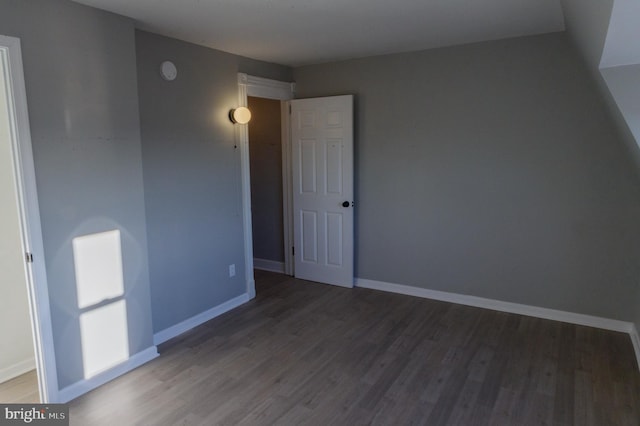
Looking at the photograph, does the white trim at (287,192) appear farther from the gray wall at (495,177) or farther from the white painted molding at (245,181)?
the white painted molding at (245,181)

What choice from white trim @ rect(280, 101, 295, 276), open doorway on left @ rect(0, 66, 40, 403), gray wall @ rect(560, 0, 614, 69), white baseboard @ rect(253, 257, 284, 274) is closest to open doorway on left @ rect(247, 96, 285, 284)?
white baseboard @ rect(253, 257, 284, 274)

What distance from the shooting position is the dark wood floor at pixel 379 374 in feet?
7.97

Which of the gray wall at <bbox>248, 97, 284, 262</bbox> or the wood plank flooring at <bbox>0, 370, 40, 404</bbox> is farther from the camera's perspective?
the gray wall at <bbox>248, 97, 284, 262</bbox>

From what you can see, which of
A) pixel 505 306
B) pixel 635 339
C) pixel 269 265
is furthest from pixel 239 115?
pixel 635 339

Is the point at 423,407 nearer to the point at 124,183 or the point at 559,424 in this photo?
the point at 559,424

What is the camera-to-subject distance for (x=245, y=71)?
4035 millimetres

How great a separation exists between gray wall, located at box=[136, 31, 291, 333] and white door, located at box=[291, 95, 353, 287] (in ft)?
2.86

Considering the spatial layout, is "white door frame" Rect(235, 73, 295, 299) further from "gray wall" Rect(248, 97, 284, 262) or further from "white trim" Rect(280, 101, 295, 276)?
"gray wall" Rect(248, 97, 284, 262)

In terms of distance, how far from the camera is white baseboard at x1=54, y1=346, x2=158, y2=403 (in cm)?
258

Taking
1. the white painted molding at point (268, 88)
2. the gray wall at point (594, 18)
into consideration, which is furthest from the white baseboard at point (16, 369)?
the gray wall at point (594, 18)

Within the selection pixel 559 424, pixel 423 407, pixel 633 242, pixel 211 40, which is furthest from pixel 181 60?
pixel 633 242

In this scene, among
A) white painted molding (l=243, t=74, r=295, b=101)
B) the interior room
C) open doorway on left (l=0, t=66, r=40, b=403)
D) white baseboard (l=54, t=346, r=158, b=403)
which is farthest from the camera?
white painted molding (l=243, t=74, r=295, b=101)

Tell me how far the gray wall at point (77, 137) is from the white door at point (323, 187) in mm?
2080

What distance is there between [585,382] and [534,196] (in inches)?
61.5
